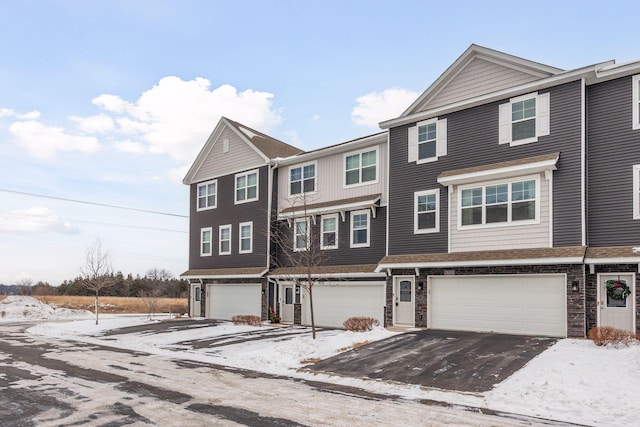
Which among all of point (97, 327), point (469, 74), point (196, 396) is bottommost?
point (97, 327)

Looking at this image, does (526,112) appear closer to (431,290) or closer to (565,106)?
(565,106)

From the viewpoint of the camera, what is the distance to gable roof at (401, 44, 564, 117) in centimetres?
1922

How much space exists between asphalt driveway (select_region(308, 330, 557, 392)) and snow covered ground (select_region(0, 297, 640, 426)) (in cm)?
47

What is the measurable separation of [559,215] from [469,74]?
6.94 meters

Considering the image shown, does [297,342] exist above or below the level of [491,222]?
below

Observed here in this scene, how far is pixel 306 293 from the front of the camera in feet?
87.5

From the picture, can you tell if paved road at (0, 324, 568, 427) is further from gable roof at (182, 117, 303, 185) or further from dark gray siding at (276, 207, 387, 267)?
gable roof at (182, 117, 303, 185)

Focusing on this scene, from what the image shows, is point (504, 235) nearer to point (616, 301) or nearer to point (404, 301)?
point (616, 301)

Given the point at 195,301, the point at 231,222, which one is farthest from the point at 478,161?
the point at 195,301

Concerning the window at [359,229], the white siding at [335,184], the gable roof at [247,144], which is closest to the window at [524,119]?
the white siding at [335,184]

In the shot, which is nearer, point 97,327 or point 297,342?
point 297,342

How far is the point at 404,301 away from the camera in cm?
2178

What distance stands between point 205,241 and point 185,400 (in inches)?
904

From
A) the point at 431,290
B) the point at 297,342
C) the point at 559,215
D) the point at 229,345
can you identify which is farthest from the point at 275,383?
the point at 559,215
